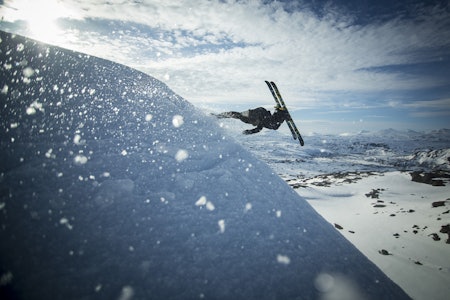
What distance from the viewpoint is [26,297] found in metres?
1.72

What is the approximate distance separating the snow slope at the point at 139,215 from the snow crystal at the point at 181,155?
0.9 inches

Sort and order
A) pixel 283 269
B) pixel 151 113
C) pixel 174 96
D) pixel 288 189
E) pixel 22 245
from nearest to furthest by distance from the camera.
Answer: pixel 22 245 < pixel 283 269 < pixel 288 189 < pixel 151 113 < pixel 174 96

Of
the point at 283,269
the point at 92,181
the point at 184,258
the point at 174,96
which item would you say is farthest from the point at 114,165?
the point at 174,96

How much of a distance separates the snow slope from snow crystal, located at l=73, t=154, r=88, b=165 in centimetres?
1

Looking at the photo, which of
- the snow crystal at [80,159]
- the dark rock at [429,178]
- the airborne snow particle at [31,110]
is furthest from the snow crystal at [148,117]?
the dark rock at [429,178]

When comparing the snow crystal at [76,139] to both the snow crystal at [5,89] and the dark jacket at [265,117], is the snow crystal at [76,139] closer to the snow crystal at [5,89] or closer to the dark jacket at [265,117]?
the snow crystal at [5,89]

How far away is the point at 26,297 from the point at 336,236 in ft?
11.5

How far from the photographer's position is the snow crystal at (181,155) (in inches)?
131

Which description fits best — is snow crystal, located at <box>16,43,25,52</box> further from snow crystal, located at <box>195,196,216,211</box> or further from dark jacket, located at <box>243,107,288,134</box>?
dark jacket, located at <box>243,107,288,134</box>

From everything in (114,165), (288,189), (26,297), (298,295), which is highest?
(114,165)

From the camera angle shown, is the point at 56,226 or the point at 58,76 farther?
the point at 58,76

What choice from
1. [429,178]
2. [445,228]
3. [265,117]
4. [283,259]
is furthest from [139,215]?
[429,178]

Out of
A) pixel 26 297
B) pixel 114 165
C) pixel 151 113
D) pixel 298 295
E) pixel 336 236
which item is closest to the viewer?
pixel 26 297

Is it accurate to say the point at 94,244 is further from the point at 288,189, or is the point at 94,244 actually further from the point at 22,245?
the point at 288,189
